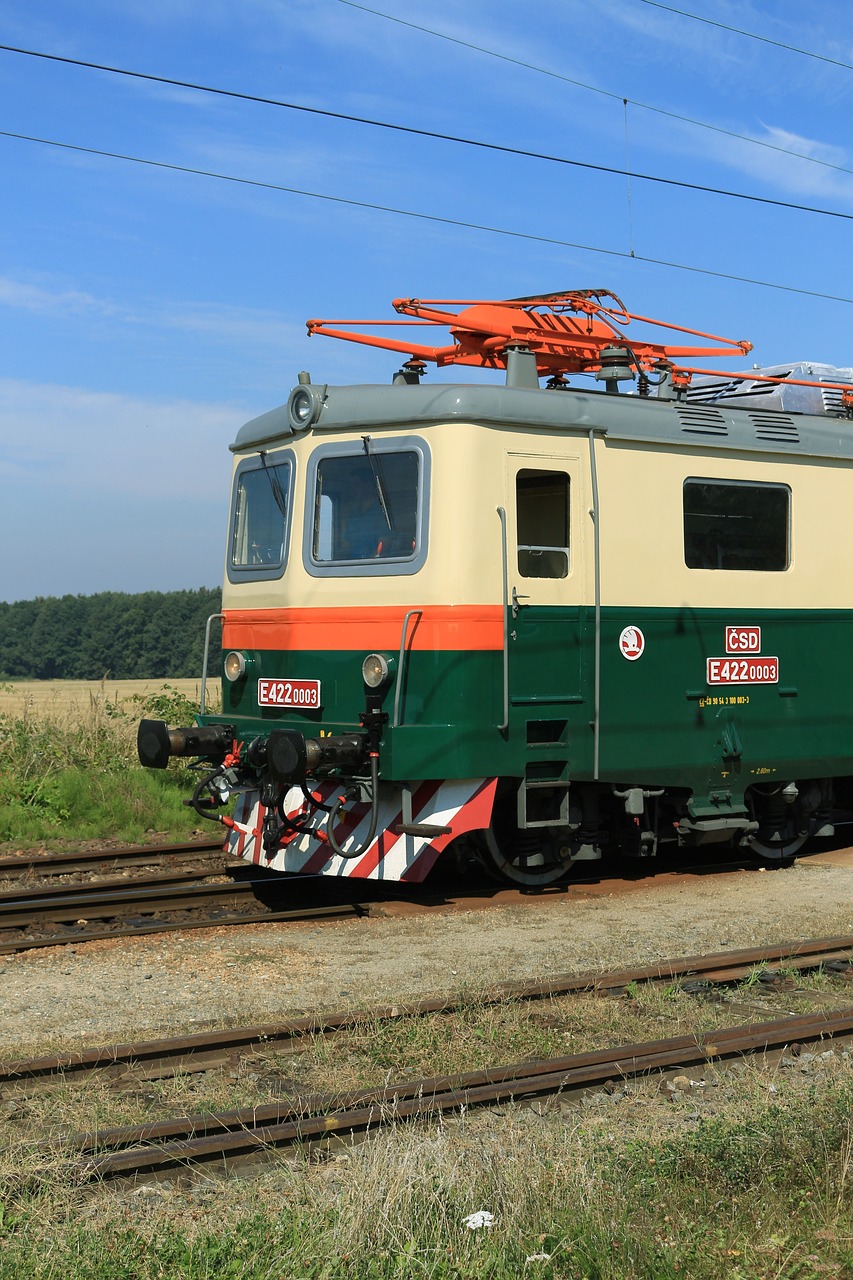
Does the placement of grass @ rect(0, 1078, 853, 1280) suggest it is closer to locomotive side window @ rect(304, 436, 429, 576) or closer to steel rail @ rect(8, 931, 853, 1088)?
steel rail @ rect(8, 931, 853, 1088)

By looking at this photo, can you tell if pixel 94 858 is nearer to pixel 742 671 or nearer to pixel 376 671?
pixel 376 671

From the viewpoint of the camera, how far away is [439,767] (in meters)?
8.66

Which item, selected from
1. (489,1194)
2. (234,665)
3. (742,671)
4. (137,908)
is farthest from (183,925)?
(489,1194)

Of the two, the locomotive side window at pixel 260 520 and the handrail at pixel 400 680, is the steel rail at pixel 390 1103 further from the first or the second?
the locomotive side window at pixel 260 520

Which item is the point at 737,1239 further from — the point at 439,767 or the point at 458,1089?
the point at 439,767

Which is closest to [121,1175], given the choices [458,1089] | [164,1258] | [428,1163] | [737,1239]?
[164,1258]

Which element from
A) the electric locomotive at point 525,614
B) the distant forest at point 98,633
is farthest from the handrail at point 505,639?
the distant forest at point 98,633

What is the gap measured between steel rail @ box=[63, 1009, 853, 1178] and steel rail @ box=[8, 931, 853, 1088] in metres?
0.78

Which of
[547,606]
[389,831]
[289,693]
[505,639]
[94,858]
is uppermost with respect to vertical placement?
[547,606]

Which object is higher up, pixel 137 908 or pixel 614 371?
pixel 614 371

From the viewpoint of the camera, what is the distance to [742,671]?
398 inches

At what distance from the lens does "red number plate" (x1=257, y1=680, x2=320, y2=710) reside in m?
9.19

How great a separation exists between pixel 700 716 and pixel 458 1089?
17.1 ft

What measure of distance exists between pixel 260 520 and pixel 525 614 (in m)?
2.29
